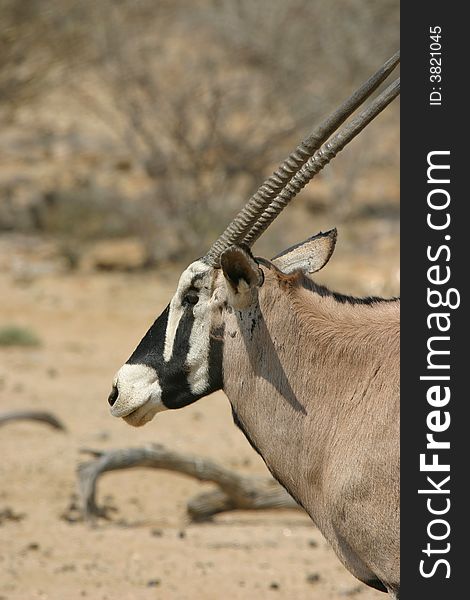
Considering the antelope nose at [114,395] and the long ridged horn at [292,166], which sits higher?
the long ridged horn at [292,166]

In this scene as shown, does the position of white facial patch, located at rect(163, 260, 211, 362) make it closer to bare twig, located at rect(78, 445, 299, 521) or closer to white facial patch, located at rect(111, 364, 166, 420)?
white facial patch, located at rect(111, 364, 166, 420)

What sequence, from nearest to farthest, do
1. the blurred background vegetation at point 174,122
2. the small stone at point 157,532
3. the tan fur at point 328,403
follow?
1. the tan fur at point 328,403
2. the small stone at point 157,532
3. the blurred background vegetation at point 174,122

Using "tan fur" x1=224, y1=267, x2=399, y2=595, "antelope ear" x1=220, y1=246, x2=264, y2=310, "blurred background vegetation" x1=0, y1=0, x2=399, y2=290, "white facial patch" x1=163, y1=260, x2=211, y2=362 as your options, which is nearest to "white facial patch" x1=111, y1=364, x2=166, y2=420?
"white facial patch" x1=163, y1=260, x2=211, y2=362

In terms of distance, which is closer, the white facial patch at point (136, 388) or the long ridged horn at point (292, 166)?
the long ridged horn at point (292, 166)

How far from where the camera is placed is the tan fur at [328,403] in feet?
13.8

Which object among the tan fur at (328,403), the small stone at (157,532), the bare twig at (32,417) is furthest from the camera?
the bare twig at (32,417)

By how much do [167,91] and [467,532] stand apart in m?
17.6

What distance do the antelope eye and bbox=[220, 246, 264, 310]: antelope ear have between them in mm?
162

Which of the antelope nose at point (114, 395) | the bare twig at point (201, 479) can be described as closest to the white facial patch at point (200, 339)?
the antelope nose at point (114, 395)

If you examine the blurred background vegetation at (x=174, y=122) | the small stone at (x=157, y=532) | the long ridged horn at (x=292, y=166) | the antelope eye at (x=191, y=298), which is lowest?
the small stone at (x=157, y=532)

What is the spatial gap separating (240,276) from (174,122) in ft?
50.0

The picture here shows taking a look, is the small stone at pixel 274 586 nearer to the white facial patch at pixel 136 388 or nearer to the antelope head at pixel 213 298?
the antelope head at pixel 213 298

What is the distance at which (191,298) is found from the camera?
4.63m

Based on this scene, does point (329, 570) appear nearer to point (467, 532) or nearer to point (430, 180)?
point (467, 532)
